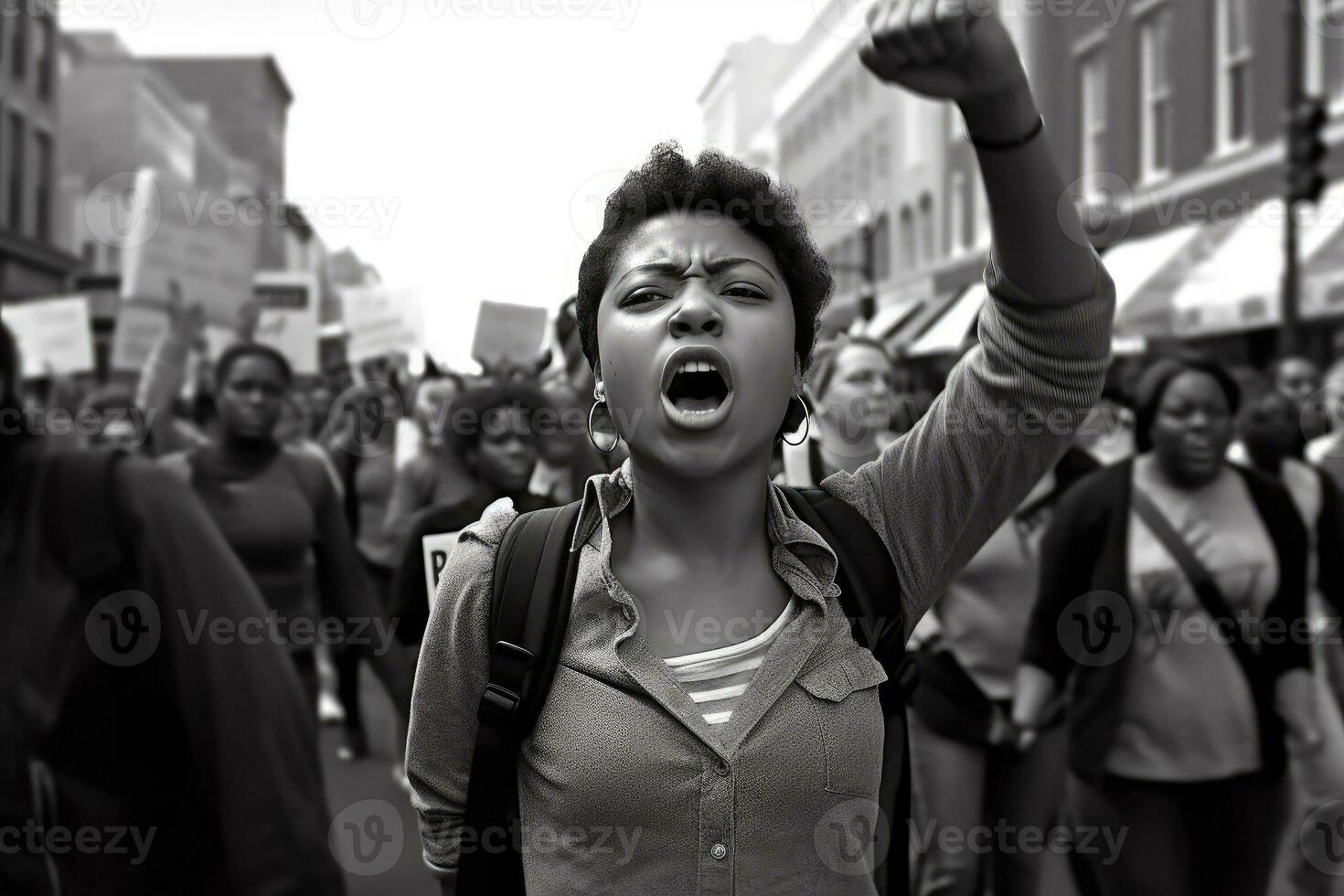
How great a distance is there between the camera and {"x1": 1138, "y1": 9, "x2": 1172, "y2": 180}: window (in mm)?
22391

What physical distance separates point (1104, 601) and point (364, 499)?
5.93 meters

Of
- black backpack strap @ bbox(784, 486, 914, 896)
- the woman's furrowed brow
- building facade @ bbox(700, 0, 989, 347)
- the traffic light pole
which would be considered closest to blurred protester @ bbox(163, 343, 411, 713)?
black backpack strap @ bbox(784, 486, 914, 896)

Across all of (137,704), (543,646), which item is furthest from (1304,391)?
(543,646)

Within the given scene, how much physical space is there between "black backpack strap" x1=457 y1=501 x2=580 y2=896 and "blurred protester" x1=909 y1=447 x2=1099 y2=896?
305cm

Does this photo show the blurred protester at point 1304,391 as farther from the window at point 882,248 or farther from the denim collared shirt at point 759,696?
the window at point 882,248

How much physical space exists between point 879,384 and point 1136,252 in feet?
57.8

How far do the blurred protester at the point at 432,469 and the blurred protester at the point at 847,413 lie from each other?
1.51 m

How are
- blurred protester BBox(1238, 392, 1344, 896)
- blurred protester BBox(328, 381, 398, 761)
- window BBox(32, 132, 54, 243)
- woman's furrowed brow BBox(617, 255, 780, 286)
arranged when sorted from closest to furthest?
woman's furrowed brow BBox(617, 255, 780, 286) < blurred protester BBox(1238, 392, 1344, 896) < blurred protester BBox(328, 381, 398, 761) < window BBox(32, 132, 54, 243)

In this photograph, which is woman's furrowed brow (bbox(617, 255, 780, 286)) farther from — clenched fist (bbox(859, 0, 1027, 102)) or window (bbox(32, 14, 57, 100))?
window (bbox(32, 14, 57, 100))

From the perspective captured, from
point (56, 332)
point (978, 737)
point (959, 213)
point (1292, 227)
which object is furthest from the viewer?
point (959, 213)

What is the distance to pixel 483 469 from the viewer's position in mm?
5930

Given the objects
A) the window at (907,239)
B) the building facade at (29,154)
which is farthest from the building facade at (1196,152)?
the building facade at (29,154)

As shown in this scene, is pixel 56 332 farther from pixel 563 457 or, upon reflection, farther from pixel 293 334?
pixel 563 457

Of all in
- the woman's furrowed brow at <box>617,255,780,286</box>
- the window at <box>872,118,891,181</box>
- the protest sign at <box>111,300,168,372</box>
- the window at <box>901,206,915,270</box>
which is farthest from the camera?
the window at <box>872,118,891,181</box>
